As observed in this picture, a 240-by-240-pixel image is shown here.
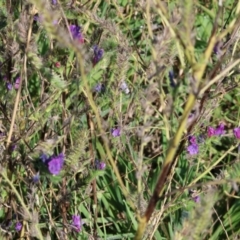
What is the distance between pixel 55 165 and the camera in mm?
1286

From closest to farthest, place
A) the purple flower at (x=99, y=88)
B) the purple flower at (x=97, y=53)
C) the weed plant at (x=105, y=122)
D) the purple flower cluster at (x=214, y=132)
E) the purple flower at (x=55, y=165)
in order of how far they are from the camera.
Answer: the weed plant at (x=105, y=122) < the purple flower at (x=55, y=165) < the purple flower at (x=97, y=53) < the purple flower at (x=99, y=88) < the purple flower cluster at (x=214, y=132)

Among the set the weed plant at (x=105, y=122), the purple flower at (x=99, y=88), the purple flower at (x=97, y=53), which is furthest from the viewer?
the purple flower at (x=99, y=88)

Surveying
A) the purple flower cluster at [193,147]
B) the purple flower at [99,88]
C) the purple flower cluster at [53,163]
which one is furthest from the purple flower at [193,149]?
the purple flower cluster at [53,163]

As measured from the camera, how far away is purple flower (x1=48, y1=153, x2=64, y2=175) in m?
1.28

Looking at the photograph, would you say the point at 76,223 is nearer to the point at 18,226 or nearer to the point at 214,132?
the point at 18,226

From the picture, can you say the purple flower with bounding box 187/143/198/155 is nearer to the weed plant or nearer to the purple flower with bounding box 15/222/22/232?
the weed plant

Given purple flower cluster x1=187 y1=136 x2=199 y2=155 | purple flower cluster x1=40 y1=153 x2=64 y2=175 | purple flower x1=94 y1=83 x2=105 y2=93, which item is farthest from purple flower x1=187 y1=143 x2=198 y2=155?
purple flower cluster x1=40 y1=153 x2=64 y2=175

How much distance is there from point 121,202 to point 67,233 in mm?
429

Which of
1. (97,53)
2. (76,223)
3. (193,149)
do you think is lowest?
(76,223)

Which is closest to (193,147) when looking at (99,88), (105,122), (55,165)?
(99,88)

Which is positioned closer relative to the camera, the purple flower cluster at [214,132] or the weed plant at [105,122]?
the weed plant at [105,122]

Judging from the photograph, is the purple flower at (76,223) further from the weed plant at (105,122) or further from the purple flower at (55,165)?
the purple flower at (55,165)

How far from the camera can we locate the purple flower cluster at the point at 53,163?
128 cm

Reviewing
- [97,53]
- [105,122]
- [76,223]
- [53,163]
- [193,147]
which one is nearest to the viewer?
[105,122]
